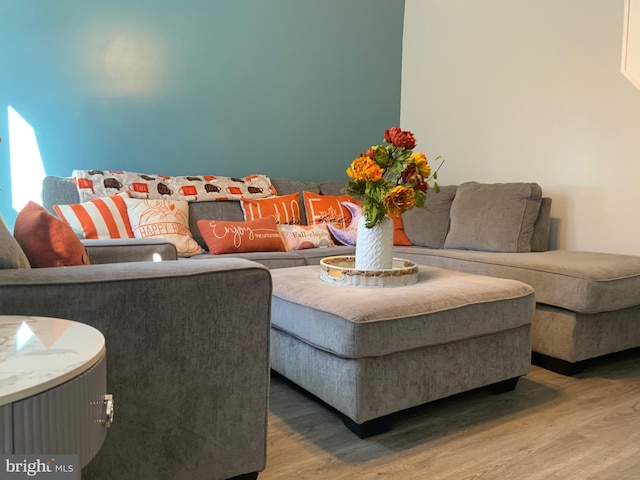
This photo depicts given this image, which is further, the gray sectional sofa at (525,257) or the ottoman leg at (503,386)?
the gray sectional sofa at (525,257)

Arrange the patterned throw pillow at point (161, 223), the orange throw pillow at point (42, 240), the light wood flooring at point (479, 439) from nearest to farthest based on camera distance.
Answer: the orange throw pillow at point (42, 240) < the light wood flooring at point (479, 439) < the patterned throw pillow at point (161, 223)

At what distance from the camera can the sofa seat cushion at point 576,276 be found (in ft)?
6.91

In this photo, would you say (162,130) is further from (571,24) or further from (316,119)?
(571,24)

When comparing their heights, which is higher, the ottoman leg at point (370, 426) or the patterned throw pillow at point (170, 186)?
the patterned throw pillow at point (170, 186)

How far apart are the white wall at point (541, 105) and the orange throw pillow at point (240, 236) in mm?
1682

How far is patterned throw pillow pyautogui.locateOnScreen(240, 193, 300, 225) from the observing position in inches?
119

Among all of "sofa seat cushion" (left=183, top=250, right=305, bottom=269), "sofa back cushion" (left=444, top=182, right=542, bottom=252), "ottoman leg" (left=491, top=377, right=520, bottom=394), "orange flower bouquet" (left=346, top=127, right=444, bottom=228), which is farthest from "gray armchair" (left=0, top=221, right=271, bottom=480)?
"sofa back cushion" (left=444, top=182, right=542, bottom=252)

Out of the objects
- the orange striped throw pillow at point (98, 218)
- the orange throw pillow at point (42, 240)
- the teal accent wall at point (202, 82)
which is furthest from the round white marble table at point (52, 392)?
the teal accent wall at point (202, 82)

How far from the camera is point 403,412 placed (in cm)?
184

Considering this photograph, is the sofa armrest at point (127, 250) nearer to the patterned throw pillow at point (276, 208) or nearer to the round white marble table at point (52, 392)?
the patterned throw pillow at point (276, 208)

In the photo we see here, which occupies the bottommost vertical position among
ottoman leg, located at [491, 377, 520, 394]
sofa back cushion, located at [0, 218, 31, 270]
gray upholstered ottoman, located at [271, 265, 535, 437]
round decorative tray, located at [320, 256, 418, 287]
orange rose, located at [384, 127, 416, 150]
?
ottoman leg, located at [491, 377, 520, 394]

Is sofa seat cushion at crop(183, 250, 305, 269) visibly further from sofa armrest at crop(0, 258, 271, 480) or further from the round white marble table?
the round white marble table

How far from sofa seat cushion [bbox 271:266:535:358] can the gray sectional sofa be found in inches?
15.4

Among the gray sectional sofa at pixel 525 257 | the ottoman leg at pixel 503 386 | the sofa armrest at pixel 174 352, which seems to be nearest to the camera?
the sofa armrest at pixel 174 352
